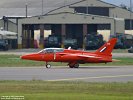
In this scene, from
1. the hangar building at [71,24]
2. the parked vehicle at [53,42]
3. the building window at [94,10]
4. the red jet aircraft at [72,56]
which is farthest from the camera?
the building window at [94,10]

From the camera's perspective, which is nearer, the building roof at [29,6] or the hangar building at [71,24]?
the hangar building at [71,24]

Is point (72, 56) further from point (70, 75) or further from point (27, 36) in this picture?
point (27, 36)

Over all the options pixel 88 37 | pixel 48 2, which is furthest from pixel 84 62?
pixel 48 2

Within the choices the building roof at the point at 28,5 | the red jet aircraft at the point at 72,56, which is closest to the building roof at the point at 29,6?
the building roof at the point at 28,5

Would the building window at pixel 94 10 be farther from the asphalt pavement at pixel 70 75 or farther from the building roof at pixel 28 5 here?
the asphalt pavement at pixel 70 75

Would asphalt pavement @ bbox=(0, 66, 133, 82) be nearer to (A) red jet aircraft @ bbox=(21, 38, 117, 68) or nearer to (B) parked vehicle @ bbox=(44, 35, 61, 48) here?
(A) red jet aircraft @ bbox=(21, 38, 117, 68)

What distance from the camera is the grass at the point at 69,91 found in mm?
21469

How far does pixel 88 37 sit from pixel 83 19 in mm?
5664

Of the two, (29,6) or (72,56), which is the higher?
(29,6)

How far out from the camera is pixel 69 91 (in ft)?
79.9

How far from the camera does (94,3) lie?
123 meters

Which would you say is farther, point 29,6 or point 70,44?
point 29,6

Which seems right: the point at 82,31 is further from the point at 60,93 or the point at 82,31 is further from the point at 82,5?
the point at 60,93

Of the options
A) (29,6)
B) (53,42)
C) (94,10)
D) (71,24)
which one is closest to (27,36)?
(71,24)
